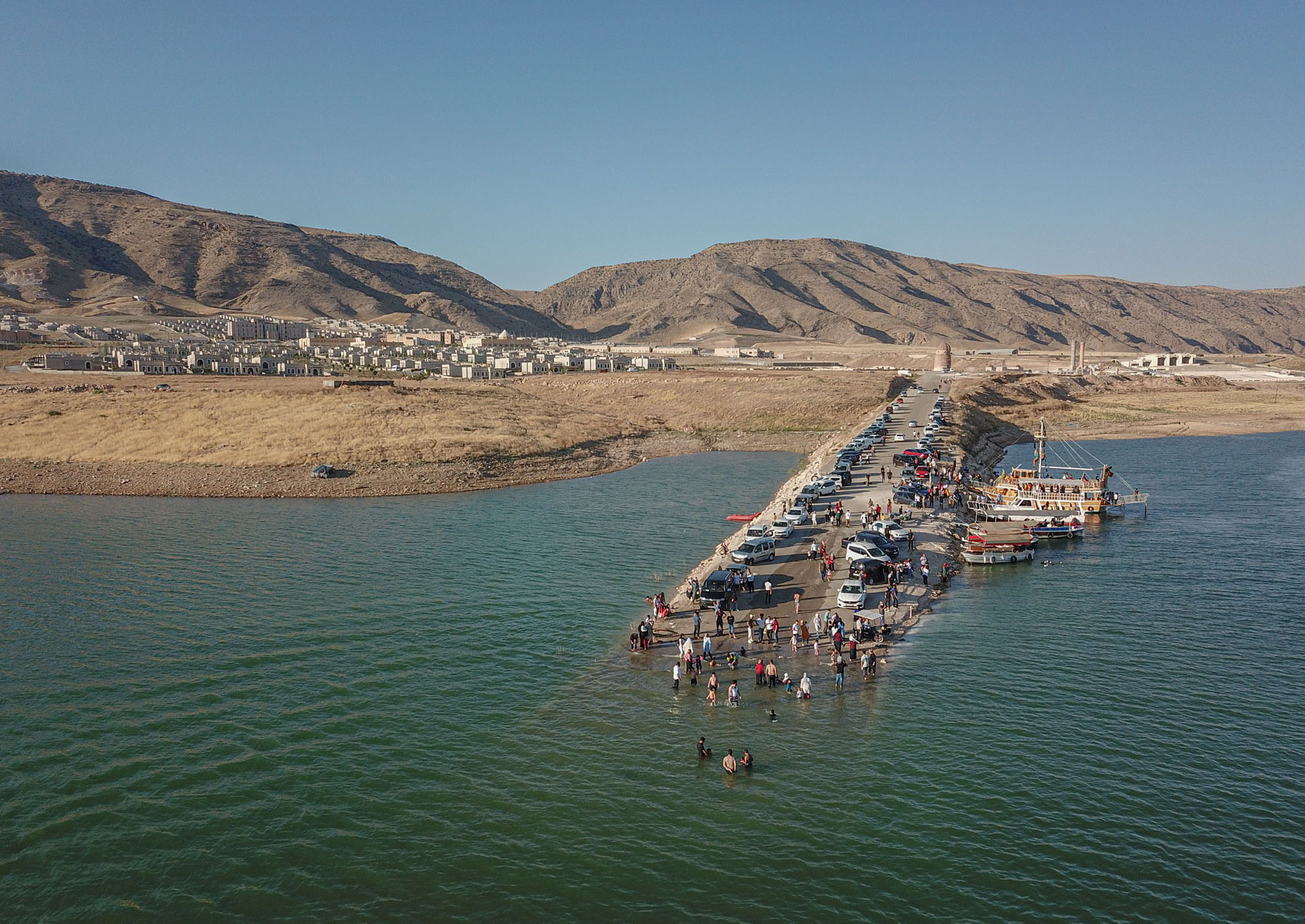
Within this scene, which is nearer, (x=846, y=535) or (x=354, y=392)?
(x=846, y=535)

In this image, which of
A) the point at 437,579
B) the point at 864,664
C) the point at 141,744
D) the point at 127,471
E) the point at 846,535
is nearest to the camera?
the point at 141,744

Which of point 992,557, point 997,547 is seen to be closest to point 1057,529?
point 997,547

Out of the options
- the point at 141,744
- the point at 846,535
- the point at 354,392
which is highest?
the point at 354,392

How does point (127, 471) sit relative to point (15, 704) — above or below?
above

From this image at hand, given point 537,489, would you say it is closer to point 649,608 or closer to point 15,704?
point 649,608

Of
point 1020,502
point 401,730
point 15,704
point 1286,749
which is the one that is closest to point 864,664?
point 1286,749

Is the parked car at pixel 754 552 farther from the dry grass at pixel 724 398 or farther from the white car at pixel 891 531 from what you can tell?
the dry grass at pixel 724 398

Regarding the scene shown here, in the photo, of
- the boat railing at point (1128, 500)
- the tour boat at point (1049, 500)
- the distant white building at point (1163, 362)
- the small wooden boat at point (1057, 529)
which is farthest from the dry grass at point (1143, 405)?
the small wooden boat at point (1057, 529)
